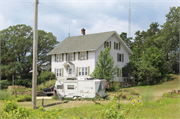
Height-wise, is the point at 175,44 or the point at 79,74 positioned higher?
the point at 175,44

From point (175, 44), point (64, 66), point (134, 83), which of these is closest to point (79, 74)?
point (64, 66)

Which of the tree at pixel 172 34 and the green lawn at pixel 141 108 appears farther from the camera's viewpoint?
the tree at pixel 172 34

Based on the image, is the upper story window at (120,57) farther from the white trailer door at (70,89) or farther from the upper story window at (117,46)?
the white trailer door at (70,89)

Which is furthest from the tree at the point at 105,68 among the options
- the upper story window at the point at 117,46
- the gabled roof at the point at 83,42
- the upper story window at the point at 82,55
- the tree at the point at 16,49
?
the tree at the point at 16,49

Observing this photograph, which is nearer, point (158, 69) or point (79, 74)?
point (79, 74)

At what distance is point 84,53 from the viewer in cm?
3516

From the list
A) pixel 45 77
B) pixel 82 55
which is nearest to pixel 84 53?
pixel 82 55

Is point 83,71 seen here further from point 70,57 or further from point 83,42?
point 83,42

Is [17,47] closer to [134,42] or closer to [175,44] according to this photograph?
[175,44]

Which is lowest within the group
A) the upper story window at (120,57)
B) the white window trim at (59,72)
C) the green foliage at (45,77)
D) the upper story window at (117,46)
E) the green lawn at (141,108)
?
the green lawn at (141,108)

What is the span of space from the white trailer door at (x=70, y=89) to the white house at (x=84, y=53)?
39.8 ft

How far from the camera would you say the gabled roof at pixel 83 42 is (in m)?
34.8

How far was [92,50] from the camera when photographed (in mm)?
33469

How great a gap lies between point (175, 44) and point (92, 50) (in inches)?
761
